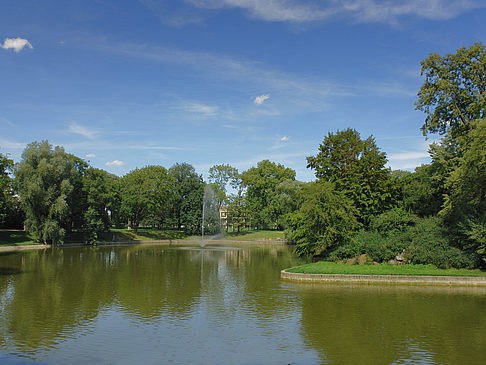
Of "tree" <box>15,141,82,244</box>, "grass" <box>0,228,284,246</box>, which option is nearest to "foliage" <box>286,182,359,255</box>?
"tree" <box>15,141,82,244</box>

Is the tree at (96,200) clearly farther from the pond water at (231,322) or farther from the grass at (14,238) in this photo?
the pond water at (231,322)

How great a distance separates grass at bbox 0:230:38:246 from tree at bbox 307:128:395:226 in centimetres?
4898

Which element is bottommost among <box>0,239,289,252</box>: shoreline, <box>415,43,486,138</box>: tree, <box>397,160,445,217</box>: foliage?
<box>0,239,289,252</box>: shoreline

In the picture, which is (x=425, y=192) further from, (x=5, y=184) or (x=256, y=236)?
(x=5, y=184)

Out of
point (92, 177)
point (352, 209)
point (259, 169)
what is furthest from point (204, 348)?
point (259, 169)

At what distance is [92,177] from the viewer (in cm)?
7319

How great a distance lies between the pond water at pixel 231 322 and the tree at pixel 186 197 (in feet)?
185

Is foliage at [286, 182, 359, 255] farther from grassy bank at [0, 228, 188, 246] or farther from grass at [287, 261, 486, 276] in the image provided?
grassy bank at [0, 228, 188, 246]

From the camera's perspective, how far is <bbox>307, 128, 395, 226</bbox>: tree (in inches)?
1596

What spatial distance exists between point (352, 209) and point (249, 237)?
51.8 m

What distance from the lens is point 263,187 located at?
10438cm

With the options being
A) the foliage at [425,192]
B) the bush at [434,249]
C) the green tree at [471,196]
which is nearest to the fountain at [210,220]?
the foliage at [425,192]

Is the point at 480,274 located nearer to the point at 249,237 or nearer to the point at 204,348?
the point at 204,348

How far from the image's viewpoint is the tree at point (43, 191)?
58906 mm
